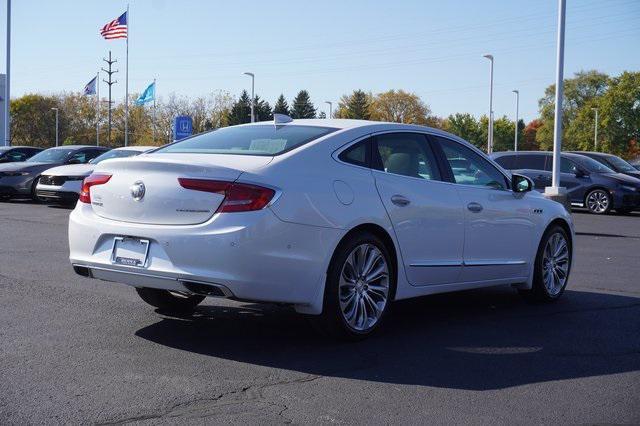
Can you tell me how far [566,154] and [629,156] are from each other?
8419 cm

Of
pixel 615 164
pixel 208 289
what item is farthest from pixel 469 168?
pixel 615 164

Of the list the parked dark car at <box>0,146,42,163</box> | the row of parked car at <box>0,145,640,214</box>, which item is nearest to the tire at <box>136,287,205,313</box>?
the row of parked car at <box>0,145,640,214</box>

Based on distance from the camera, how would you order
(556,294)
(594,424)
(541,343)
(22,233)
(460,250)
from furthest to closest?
(22,233)
(556,294)
(460,250)
(541,343)
(594,424)

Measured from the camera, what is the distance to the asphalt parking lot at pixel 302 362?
13.5ft

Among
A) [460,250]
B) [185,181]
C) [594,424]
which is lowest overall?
[594,424]

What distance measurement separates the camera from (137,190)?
5.33 metres

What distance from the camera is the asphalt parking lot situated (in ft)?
13.5

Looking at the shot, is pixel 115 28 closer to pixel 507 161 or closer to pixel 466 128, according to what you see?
pixel 507 161

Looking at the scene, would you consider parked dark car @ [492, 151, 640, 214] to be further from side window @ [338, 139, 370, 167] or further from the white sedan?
side window @ [338, 139, 370, 167]

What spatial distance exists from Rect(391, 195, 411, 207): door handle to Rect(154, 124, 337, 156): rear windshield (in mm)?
680

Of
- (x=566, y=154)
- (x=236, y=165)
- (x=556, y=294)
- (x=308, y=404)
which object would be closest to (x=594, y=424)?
(x=308, y=404)

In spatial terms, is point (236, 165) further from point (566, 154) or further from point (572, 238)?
point (566, 154)

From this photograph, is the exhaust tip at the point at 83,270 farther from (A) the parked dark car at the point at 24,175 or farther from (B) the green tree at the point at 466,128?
(B) the green tree at the point at 466,128

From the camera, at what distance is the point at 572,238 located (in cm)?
804
